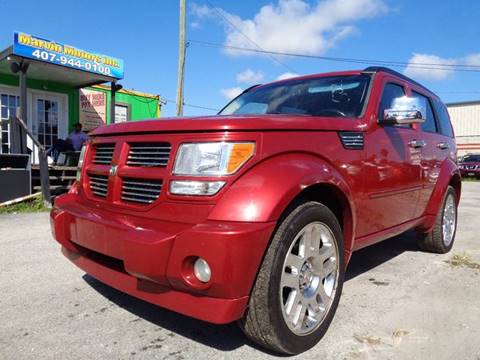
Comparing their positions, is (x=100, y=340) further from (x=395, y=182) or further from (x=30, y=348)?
(x=395, y=182)

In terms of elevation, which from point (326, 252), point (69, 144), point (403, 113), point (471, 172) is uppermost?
point (403, 113)

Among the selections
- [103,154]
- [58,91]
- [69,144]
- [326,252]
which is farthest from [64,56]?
[326,252]

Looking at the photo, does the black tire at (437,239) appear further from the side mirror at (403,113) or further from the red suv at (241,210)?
the side mirror at (403,113)

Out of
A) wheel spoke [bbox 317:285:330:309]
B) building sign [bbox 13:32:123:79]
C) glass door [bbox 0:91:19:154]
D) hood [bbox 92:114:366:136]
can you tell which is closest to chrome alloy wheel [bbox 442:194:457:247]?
hood [bbox 92:114:366:136]

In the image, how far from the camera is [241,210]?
88.7 inches

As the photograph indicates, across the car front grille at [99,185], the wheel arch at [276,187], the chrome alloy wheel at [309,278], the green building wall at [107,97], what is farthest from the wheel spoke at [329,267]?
the green building wall at [107,97]

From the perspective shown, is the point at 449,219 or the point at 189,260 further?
the point at 449,219

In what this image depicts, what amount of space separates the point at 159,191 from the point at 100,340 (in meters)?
1.02

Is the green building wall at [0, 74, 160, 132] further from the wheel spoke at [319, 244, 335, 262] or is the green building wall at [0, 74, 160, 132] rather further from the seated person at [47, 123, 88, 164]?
the wheel spoke at [319, 244, 335, 262]

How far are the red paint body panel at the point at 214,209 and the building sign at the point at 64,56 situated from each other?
750 cm

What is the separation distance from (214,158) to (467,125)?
44.1m

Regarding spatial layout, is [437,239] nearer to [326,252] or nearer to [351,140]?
[351,140]

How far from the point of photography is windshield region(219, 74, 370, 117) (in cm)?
359

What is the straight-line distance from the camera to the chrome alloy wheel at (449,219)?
16.8 feet
